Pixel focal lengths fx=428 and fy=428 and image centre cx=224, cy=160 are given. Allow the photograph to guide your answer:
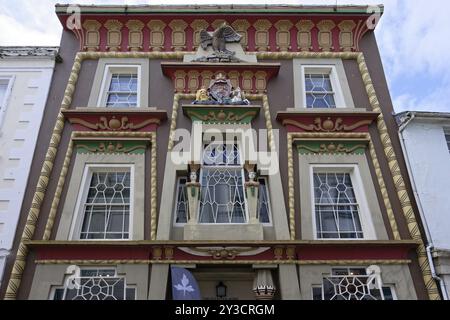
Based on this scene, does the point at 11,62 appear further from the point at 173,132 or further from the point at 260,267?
the point at 260,267

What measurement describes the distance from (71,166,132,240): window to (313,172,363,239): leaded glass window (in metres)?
4.35

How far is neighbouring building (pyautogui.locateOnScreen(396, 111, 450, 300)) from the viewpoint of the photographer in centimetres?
898

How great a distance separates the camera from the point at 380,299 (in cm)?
870

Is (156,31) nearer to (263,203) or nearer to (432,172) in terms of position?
(263,203)

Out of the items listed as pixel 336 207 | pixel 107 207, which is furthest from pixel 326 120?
pixel 107 207

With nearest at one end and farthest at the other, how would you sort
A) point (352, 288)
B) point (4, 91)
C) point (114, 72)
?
point (352, 288) → point (4, 91) → point (114, 72)

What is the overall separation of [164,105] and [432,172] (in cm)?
673

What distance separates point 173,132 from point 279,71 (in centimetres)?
343

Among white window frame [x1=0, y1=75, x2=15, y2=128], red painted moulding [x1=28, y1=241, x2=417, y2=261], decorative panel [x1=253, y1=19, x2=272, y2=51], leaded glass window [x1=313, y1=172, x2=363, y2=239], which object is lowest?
red painted moulding [x1=28, y1=241, x2=417, y2=261]

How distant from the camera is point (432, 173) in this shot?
1004 centimetres

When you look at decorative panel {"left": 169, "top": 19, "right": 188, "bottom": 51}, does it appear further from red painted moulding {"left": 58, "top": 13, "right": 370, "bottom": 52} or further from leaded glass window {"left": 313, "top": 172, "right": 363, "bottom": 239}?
leaded glass window {"left": 313, "top": 172, "right": 363, "bottom": 239}

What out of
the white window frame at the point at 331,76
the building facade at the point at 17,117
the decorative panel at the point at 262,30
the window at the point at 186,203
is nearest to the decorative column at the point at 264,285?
the window at the point at 186,203

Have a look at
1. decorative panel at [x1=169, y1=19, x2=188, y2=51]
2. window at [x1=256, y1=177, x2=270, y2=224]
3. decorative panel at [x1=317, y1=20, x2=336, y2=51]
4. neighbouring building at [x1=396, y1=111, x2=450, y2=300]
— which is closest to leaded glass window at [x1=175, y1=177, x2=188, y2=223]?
window at [x1=256, y1=177, x2=270, y2=224]

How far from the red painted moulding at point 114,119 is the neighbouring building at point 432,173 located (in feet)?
19.9
